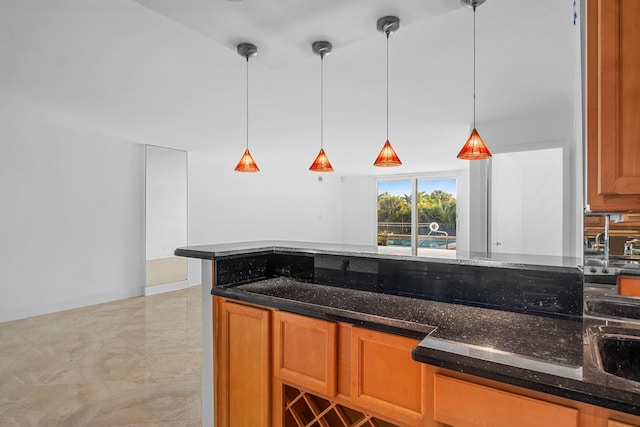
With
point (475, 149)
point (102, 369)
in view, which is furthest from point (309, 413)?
point (102, 369)

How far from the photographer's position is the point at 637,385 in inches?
35.6

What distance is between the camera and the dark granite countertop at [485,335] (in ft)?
3.08

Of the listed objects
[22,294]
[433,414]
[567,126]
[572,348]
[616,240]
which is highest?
[567,126]

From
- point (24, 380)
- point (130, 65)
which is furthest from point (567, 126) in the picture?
point (24, 380)

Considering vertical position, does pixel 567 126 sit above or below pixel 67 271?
above

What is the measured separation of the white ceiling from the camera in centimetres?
197

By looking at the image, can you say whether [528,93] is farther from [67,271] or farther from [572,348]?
[67,271]

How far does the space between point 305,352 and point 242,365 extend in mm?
449

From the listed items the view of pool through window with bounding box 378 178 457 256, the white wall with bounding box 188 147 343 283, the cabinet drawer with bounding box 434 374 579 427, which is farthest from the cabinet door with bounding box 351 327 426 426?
the view of pool through window with bounding box 378 178 457 256

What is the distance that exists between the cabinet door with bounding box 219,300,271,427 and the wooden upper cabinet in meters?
1.47

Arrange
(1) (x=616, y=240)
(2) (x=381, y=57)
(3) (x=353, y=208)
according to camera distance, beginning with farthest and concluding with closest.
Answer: (3) (x=353, y=208), (2) (x=381, y=57), (1) (x=616, y=240)

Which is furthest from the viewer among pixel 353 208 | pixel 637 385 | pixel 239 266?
pixel 353 208

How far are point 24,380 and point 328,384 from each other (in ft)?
8.64

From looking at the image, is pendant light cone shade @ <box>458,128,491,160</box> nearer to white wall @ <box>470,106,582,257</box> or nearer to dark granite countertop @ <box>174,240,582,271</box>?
dark granite countertop @ <box>174,240,582,271</box>
